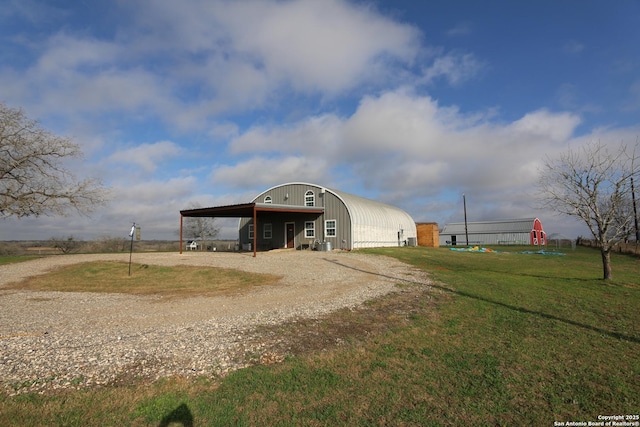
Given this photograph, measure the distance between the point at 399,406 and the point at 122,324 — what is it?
6640mm

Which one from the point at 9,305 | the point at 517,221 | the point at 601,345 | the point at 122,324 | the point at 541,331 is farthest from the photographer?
the point at 517,221

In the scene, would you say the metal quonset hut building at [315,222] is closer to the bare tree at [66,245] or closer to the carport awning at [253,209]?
the carport awning at [253,209]

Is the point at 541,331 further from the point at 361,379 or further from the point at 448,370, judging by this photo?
the point at 361,379

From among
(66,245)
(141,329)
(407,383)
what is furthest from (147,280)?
(66,245)

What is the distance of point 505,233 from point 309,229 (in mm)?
48171

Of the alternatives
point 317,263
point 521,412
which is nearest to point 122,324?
point 521,412

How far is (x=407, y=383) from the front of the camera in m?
4.99

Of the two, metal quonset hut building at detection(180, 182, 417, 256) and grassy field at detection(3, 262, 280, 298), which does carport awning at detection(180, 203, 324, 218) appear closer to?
metal quonset hut building at detection(180, 182, 417, 256)

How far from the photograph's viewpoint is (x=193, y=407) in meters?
4.32

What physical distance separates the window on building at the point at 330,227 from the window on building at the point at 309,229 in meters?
1.26

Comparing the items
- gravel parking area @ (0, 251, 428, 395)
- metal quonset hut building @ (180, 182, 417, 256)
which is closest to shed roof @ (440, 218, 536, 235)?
metal quonset hut building @ (180, 182, 417, 256)

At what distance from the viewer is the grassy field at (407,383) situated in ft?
13.6

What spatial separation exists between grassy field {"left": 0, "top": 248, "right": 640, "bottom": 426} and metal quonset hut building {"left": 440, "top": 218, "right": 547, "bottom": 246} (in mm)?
58618

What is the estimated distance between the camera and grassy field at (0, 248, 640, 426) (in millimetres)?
4160
